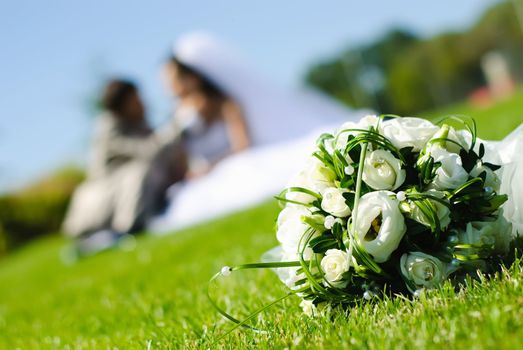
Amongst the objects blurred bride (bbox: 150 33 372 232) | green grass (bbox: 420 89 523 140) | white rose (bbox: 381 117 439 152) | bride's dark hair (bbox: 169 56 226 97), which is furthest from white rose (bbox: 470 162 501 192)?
bride's dark hair (bbox: 169 56 226 97)

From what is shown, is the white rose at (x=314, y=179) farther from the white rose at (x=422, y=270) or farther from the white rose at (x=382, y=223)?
the white rose at (x=422, y=270)

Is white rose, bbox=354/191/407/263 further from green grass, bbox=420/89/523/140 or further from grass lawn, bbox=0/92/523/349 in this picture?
green grass, bbox=420/89/523/140

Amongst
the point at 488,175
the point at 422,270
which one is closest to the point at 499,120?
the point at 488,175

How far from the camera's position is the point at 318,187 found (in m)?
2.60

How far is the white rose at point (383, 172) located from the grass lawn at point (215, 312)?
16.2 inches

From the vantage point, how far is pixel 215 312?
10.9ft

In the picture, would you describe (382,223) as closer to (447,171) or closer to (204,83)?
(447,171)

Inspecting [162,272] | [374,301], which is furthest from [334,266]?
[162,272]

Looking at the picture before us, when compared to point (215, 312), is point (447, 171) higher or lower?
higher

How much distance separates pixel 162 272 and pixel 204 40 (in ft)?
25.8

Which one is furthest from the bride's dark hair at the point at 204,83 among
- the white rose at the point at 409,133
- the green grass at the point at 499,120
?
the white rose at the point at 409,133

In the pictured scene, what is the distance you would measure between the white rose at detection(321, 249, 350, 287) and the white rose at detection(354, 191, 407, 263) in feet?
0.36

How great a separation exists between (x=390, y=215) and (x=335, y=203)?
0.74ft

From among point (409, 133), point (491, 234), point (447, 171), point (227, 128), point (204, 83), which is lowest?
point (227, 128)
